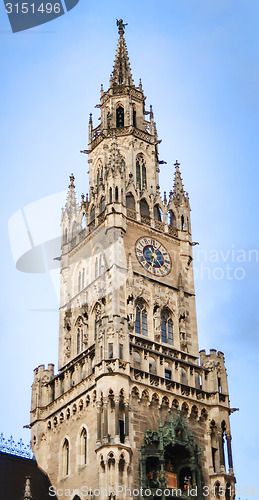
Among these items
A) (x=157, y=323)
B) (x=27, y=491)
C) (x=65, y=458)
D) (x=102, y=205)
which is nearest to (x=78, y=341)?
(x=157, y=323)

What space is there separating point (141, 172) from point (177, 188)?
109 inches

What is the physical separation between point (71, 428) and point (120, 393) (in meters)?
4.57

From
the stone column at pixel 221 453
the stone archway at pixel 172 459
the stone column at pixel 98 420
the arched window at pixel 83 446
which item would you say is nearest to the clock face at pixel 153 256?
the stone archway at pixel 172 459

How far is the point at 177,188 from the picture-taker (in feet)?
194

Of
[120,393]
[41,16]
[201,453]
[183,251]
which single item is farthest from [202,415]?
[41,16]

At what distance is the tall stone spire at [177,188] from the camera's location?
192 feet

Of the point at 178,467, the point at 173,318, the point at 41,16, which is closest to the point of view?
the point at 41,16

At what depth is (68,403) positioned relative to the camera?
47562mm

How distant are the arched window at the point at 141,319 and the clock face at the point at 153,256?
2699 millimetres

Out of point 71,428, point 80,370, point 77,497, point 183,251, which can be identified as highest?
point 183,251

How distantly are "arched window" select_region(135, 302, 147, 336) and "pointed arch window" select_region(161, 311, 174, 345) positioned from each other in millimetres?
1353

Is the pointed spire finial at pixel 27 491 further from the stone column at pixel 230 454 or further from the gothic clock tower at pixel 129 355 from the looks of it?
the stone column at pixel 230 454

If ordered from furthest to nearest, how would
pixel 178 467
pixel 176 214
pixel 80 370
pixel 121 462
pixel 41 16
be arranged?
1. pixel 176 214
2. pixel 80 370
3. pixel 178 467
4. pixel 121 462
5. pixel 41 16

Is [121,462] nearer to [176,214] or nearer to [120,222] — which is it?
[120,222]
